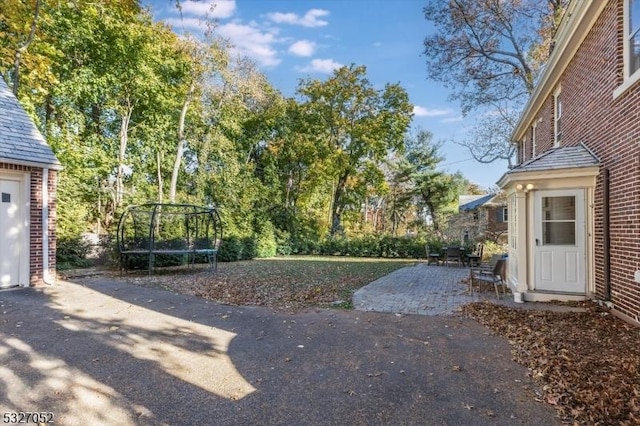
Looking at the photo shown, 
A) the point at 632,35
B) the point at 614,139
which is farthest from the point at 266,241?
the point at 632,35

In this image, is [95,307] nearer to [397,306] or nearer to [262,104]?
[397,306]

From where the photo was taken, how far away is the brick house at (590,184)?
5668 millimetres

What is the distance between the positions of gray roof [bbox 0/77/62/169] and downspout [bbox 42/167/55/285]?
0.32m

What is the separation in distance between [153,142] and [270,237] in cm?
731

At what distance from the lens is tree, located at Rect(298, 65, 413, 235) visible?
22.4 meters

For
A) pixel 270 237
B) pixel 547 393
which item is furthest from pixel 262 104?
pixel 547 393

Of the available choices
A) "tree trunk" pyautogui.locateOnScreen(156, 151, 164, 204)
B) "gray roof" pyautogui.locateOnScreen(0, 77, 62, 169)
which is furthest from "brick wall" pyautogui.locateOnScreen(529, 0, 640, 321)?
"tree trunk" pyautogui.locateOnScreen(156, 151, 164, 204)

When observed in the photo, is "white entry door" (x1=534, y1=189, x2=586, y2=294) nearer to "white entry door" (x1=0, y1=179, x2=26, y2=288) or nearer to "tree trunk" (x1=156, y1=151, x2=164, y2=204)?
"white entry door" (x1=0, y1=179, x2=26, y2=288)

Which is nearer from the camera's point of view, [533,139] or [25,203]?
[25,203]

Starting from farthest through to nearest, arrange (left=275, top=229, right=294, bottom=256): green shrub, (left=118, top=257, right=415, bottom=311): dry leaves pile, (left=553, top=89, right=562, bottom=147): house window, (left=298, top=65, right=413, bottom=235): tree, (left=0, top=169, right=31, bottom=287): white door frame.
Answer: (left=298, top=65, right=413, bottom=235): tree < (left=275, top=229, right=294, bottom=256): green shrub < (left=553, top=89, right=562, bottom=147): house window < (left=0, top=169, right=31, bottom=287): white door frame < (left=118, top=257, right=415, bottom=311): dry leaves pile

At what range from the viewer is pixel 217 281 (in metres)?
9.76

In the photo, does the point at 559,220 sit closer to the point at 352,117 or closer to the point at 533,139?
the point at 533,139

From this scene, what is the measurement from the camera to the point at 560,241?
7.16 meters

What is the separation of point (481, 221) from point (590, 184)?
18.9m
